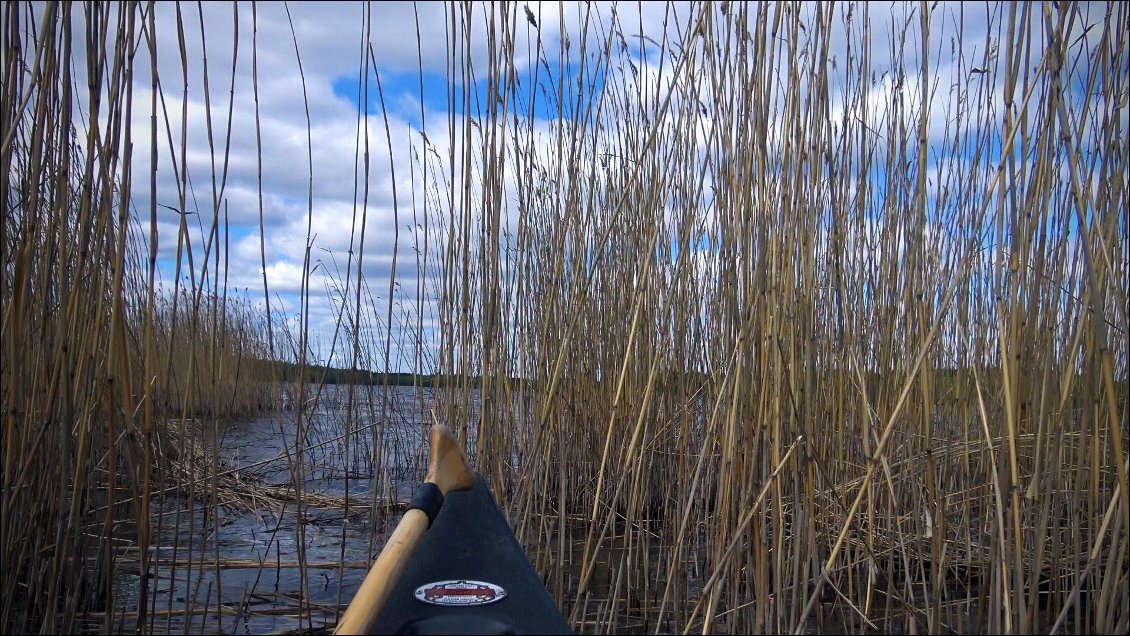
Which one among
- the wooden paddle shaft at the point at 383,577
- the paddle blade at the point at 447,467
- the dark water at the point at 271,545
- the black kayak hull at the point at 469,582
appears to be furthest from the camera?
the dark water at the point at 271,545

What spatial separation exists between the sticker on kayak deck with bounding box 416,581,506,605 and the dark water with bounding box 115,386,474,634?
0.37 meters

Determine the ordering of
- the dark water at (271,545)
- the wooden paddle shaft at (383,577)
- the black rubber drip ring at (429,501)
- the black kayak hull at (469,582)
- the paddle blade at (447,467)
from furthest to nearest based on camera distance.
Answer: the dark water at (271,545)
the paddle blade at (447,467)
the black rubber drip ring at (429,501)
the black kayak hull at (469,582)
the wooden paddle shaft at (383,577)

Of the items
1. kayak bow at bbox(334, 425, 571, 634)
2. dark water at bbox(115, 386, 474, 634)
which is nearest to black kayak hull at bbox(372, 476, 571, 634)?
kayak bow at bbox(334, 425, 571, 634)

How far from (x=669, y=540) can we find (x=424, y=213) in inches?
50.8

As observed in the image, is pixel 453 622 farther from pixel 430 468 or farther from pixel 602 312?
pixel 602 312

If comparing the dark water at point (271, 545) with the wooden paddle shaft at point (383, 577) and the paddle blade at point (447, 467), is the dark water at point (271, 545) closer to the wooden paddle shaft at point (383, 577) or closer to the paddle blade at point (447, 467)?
the paddle blade at point (447, 467)

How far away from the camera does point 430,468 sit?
1459 millimetres

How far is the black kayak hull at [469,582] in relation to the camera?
1164mm

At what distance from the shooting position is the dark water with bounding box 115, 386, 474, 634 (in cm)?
164

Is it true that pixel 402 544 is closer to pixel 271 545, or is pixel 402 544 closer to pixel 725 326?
pixel 725 326

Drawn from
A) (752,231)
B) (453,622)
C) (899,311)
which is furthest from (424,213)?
(899,311)

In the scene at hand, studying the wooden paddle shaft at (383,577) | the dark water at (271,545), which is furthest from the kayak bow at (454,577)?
the dark water at (271,545)

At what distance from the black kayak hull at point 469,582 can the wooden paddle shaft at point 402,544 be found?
36 millimetres

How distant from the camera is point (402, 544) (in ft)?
3.97
